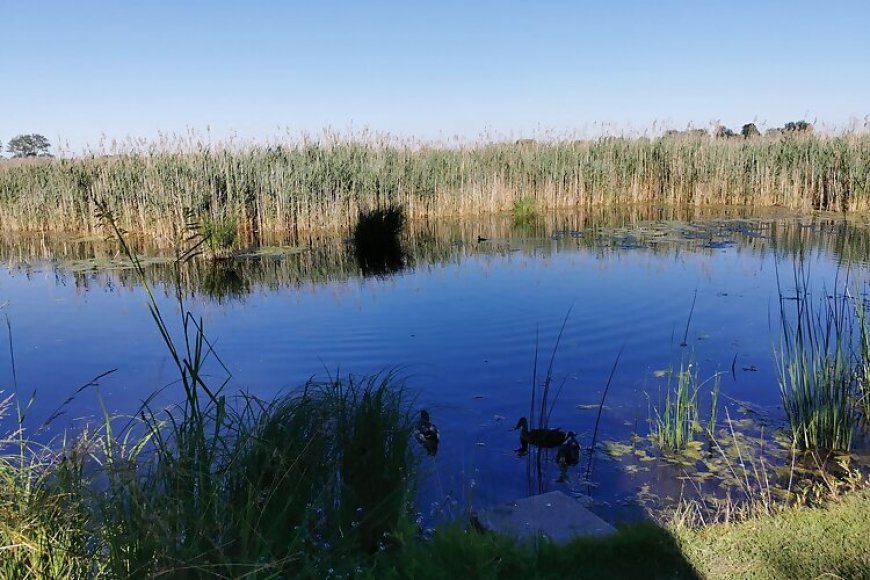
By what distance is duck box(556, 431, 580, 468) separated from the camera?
4691mm

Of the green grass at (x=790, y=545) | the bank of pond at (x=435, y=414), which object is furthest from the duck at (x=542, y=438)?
the green grass at (x=790, y=545)

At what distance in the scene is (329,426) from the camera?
4.00m

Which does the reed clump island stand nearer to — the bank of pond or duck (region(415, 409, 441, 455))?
the bank of pond

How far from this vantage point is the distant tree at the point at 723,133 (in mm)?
22380

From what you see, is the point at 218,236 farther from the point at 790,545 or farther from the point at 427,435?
the point at 790,545

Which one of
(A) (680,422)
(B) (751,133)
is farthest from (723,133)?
(A) (680,422)

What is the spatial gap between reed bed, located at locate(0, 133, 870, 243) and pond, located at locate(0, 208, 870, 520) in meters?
2.09

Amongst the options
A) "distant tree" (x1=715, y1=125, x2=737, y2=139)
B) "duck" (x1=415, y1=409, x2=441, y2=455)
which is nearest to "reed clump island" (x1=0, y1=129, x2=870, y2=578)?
"duck" (x1=415, y1=409, x2=441, y2=455)

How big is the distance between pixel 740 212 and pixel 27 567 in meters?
18.7

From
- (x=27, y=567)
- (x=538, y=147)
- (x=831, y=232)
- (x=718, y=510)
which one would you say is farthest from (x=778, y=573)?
(x=538, y=147)

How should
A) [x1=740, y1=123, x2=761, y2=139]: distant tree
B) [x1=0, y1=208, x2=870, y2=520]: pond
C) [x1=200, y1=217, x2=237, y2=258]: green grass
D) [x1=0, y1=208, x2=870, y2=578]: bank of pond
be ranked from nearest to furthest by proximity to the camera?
1. [x1=0, y1=208, x2=870, y2=578]: bank of pond
2. [x1=0, y1=208, x2=870, y2=520]: pond
3. [x1=200, y1=217, x2=237, y2=258]: green grass
4. [x1=740, y1=123, x2=761, y2=139]: distant tree

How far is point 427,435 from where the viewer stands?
4887 millimetres

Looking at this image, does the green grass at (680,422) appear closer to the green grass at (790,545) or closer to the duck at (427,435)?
the green grass at (790,545)

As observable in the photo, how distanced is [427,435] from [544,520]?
1467 mm
